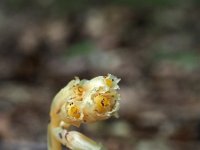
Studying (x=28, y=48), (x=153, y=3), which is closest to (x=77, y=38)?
(x=28, y=48)

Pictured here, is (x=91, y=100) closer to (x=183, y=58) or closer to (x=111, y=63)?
(x=183, y=58)

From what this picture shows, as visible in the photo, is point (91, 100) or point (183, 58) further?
point (183, 58)

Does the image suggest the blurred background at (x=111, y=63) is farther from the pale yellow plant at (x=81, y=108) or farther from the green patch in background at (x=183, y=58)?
the pale yellow plant at (x=81, y=108)

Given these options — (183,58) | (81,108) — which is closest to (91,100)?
(81,108)

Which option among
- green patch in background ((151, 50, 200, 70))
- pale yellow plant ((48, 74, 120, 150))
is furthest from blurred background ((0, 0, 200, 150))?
pale yellow plant ((48, 74, 120, 150))

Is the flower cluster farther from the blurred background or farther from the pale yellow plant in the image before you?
the blurred background

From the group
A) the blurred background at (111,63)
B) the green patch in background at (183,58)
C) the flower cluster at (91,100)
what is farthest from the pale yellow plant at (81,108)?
the green patch in background at (183,58)
